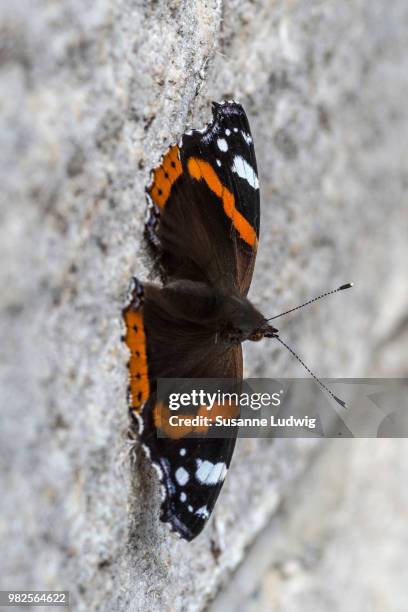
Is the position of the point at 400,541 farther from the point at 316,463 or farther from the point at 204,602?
the point at 204,602

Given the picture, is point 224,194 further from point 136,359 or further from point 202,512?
point 202,512

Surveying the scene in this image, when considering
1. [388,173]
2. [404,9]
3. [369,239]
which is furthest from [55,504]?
[404,9]

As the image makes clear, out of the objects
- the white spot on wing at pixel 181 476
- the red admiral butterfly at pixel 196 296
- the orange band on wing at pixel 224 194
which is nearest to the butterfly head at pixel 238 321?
the red admiral butterfly at pixel 196 296

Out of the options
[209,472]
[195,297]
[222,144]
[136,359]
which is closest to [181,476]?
[209,472]

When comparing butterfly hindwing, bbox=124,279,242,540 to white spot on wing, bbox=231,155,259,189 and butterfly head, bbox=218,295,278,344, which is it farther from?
white spot on wing, bbox=231,155,259,189

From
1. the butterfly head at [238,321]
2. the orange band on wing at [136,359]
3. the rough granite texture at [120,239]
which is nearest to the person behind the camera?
the rough granite texture at [120,239]

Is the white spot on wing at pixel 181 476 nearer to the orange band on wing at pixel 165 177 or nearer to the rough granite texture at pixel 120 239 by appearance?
the rough granite texture at pixel 120 239

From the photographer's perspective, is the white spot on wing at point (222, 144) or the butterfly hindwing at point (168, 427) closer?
the butterfly hindwing at point (168, 427)
